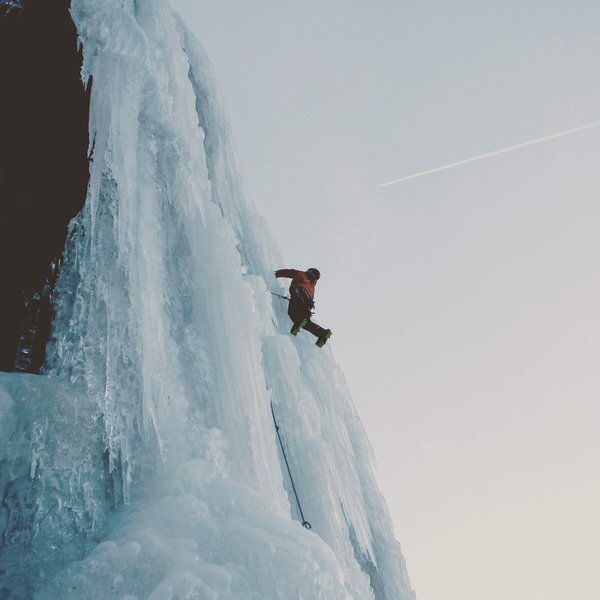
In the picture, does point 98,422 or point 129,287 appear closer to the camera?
point 98,422

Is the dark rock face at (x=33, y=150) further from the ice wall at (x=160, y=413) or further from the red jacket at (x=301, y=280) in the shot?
the red jacket at (x=301, y=280)

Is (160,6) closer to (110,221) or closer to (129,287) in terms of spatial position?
(110,221)

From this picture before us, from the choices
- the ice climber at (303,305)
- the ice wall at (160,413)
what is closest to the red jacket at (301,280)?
the ice climber at (303,305)

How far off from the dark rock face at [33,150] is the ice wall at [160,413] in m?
0.20

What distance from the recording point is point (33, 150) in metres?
3.62

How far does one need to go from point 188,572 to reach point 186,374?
5.75 ft

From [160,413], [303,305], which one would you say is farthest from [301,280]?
[160,413]

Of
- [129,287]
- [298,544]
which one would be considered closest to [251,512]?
[298,544]

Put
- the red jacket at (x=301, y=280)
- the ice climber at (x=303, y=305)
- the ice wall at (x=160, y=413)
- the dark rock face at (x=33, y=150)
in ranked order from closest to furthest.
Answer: the ice wall at (x=160, y=413), the dark rock face at (x=33, y=150), the ice climber at (x=303, y=305), the red jacket at (x=301, y=280)

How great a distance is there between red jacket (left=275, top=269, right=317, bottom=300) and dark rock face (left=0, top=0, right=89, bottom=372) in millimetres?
3021

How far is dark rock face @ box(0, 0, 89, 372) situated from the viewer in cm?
349

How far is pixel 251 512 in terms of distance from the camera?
255cm

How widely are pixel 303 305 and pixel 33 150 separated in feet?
11.4

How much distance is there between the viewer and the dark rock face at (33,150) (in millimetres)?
3488
